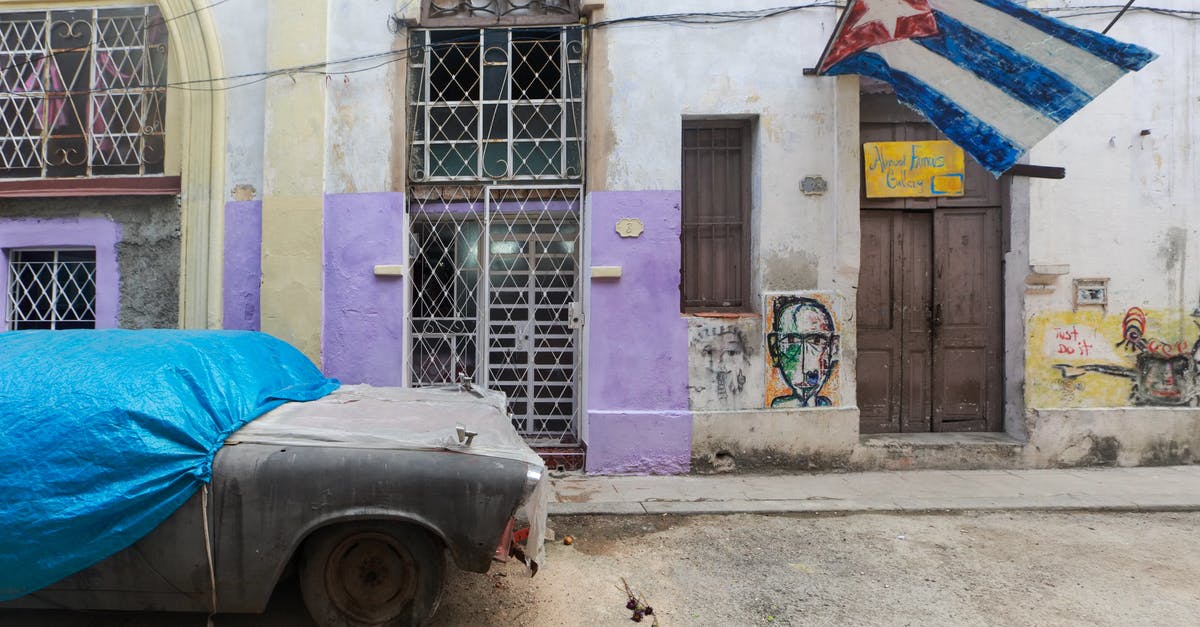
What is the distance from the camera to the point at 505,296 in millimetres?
6441

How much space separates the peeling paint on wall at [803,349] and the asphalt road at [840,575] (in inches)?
57.1

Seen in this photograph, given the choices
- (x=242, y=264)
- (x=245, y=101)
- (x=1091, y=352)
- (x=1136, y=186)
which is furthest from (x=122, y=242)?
(x=1136, y=186)

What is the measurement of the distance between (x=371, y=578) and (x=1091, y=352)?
6701mm

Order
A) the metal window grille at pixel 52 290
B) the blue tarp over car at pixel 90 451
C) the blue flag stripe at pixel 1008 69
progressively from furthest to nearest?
1. the metal window grille at pixel 52 290
2. the blue flag stripe at pixel 1008 69
3. the blue tarp over car at pixel 90 451

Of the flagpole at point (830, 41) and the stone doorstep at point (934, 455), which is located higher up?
the flagpole at point (830, 41)

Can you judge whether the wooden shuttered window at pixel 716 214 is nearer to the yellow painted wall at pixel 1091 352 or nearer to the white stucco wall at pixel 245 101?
the yellow painted wall at pixel 1091 352

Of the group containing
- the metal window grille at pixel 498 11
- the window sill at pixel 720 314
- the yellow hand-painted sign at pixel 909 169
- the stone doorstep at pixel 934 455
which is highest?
the metal window grille at pixel 498 11

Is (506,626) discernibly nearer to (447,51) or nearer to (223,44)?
(447,51)

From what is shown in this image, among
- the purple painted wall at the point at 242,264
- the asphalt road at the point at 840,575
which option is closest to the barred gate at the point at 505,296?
the purple painted wall at the point at 242,264

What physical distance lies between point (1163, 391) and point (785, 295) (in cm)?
379

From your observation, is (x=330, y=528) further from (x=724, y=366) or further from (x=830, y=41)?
(x=830, y=41)

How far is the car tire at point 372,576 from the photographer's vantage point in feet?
9.53

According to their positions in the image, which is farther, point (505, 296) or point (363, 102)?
point (505, 296)

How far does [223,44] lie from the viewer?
643 cm
